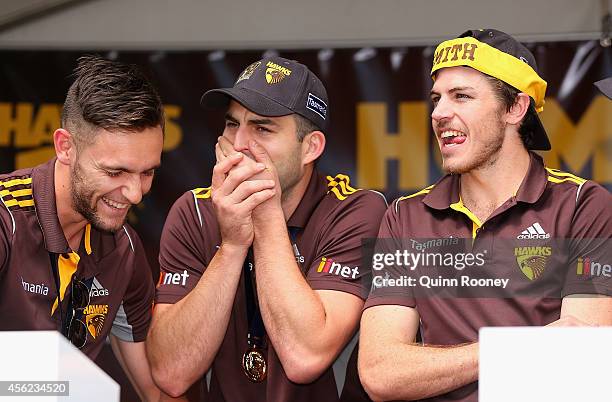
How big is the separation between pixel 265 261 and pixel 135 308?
0.47m

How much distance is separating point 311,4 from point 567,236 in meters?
1.79

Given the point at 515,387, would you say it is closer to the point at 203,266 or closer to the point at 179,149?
the point at 203,266

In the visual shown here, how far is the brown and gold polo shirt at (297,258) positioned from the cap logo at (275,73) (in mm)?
301

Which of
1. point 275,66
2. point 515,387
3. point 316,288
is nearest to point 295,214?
point 316,288

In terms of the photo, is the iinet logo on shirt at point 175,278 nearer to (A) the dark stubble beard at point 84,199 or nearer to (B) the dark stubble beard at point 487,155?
(A) the dark stubble beard at point 84,199

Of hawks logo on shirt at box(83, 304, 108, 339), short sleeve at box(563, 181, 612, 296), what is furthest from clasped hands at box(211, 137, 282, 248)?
A: short sleeve at box(563, 181, 612, 296)

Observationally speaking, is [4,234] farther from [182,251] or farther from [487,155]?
[487,155]

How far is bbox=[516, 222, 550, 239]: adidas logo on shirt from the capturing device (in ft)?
8.37

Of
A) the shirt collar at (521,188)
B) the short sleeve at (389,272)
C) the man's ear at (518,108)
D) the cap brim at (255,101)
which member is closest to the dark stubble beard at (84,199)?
the cap brim at (255,101)

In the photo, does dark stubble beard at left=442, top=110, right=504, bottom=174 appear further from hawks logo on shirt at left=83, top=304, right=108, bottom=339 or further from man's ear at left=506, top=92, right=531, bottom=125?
hawks logo on shirt at left=83, top=304, right=108, bottom=339

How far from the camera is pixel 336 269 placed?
2.76 metres

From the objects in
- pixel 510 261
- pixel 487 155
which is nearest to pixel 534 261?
pixel 510 261

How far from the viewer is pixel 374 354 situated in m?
2.46

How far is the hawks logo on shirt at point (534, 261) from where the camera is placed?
8.29ft
